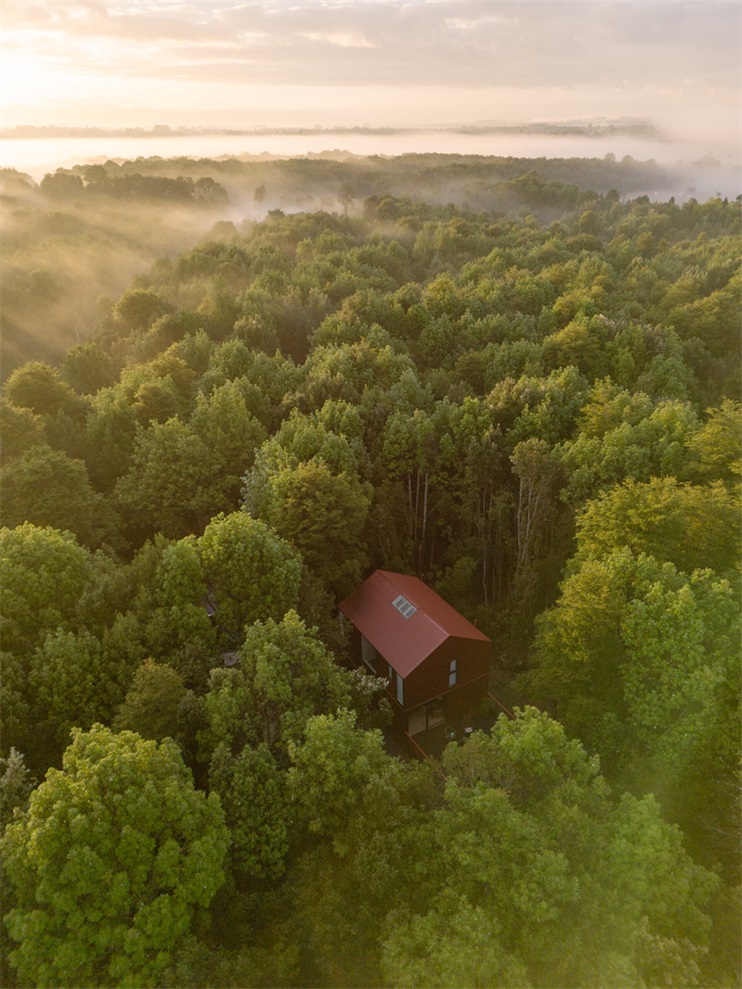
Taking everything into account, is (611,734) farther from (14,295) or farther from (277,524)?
(14,295)

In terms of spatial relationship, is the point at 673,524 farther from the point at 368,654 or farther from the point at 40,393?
the point at 40,393

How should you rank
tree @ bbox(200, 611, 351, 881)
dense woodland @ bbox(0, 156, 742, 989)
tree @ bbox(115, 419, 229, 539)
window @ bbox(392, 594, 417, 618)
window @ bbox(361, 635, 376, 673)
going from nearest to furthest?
1. dense woodland @ bbox(0, 156, 742, 989)
2. tree @ bbox(200, 611, 351, 881)
3. window @ bbox(392, 594, 417, 618)
4. window @ bbox(361, 635, 376, 673)
5. tree @ bbox(115, 419, 229, 539)

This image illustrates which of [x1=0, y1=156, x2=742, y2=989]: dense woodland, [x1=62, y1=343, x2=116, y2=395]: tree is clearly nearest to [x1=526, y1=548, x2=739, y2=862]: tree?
[x1=0, y1=156, x2=742, y2=989]: dense woodland

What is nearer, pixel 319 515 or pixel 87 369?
pixel 319 515

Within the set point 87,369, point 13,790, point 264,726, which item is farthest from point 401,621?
point 87,369

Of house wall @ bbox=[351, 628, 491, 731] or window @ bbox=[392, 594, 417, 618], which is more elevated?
window @ bbox=[392, 594, 417, 618]

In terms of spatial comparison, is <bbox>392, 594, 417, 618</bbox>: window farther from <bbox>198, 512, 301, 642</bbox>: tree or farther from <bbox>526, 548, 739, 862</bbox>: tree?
<bbox>526, 548, 739, 862</bbox>: tree

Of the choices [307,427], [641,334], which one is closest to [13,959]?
[307,427]

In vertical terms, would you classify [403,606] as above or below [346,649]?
above
